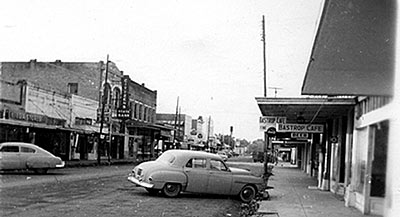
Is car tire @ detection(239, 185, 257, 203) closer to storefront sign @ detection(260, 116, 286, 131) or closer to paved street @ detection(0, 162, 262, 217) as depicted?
paved street @ detection(0, 162, 262, 217)

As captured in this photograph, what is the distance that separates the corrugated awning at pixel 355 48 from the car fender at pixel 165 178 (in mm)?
8223

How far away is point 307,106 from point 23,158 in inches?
382

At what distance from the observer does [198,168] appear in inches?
541

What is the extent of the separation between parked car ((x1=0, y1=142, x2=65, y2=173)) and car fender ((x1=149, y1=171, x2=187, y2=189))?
7.06 m

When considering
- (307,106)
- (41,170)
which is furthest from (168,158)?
(41,170)

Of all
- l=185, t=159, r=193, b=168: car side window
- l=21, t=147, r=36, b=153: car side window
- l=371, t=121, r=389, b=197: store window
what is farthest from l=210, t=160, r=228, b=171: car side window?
l=21, t=147, r=36, b=153: car side window

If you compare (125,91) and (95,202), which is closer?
(95,202)

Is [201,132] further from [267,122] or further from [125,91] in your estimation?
[267,122]

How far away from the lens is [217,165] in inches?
549

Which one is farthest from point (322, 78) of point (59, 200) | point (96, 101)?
point (96, 101)

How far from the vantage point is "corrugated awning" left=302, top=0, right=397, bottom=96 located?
12.0 feet

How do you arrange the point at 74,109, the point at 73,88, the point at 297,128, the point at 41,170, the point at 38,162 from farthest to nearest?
the point at 73,88 → the point at 74,109 → the point at 41,170 → the point at 38,162 → the point at 297,128

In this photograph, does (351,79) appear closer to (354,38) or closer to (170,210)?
(354,38)

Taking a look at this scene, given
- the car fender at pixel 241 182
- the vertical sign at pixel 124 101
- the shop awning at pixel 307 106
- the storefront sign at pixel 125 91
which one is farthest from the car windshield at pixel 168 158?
the storefront sign at pixel 125 91
